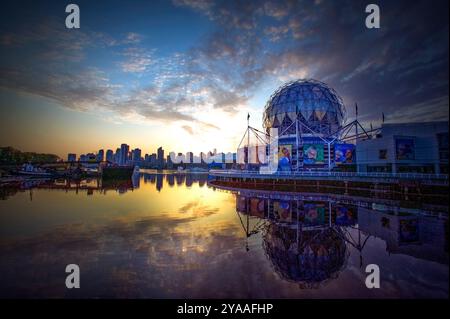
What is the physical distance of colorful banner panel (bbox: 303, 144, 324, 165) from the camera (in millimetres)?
57500

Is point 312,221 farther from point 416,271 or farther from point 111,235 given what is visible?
point 111,235

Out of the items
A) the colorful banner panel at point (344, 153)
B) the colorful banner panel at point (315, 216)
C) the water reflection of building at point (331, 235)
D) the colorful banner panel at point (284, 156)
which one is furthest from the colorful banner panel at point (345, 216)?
the colorful banner panel at point (344, 153)

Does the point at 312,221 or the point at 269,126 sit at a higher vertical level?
the point at 269,126

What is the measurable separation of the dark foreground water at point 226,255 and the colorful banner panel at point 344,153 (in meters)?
38.6

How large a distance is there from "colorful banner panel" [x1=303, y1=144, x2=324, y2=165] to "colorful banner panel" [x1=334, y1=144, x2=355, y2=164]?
3.57 m

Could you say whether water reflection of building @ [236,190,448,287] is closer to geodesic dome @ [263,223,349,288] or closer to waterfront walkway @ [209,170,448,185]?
geodesic dome @ [263,223,349,288]

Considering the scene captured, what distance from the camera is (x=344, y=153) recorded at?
56.5m

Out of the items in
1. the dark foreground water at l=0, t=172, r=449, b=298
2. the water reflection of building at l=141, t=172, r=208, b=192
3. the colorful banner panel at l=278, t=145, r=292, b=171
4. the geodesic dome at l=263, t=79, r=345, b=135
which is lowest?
the water reflection of building at l=141, t=172, r=208, b=192

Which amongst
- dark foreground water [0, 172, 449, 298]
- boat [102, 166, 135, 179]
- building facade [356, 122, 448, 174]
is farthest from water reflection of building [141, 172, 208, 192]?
building facade [356, 122, 448, 174]

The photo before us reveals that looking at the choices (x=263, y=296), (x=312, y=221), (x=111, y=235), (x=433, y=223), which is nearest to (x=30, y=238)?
(x=111, y=235)

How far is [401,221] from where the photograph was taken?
1784 centimetres

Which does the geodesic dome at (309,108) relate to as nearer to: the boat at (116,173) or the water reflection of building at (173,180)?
the water reflection of building at (173,180)
